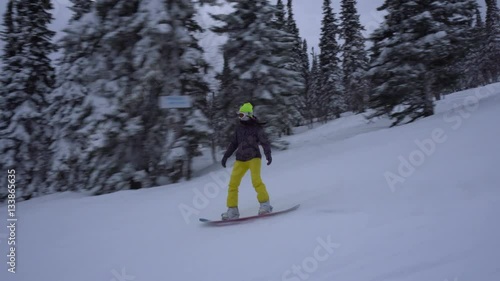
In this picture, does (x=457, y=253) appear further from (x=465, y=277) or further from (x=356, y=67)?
(x=356, y=67)

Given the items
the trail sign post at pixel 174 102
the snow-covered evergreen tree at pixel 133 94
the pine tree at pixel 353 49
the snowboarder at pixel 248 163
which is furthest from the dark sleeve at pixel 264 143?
the pine tree at pixel 353 49

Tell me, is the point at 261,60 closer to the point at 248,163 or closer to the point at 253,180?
the point at 248,163

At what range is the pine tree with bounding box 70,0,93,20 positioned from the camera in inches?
538

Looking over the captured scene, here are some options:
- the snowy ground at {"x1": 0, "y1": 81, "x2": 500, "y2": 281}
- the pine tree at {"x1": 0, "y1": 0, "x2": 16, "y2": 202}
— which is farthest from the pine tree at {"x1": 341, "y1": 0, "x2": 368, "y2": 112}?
the pine tree at {"x1": 0, "y1": 0, "x2": 16, "y2": 202}

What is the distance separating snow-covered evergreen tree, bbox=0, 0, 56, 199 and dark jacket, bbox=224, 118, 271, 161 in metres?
16.3

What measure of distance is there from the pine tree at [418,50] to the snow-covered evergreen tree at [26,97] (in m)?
18.5

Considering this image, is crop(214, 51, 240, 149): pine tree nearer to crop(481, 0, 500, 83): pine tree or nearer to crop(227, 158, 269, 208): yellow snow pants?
crop(227, 158, 269, 208): yellow snow pants

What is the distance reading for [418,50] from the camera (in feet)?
43.7

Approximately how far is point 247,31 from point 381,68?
22.7ft

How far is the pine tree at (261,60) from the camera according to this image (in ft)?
51.0

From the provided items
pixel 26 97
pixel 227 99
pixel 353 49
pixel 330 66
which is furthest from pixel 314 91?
pixel 26 97


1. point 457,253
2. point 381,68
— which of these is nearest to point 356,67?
point 381,68

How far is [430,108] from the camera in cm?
1430

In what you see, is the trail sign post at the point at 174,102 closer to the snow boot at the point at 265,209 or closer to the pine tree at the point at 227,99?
the pine tree at the point at 227,99
